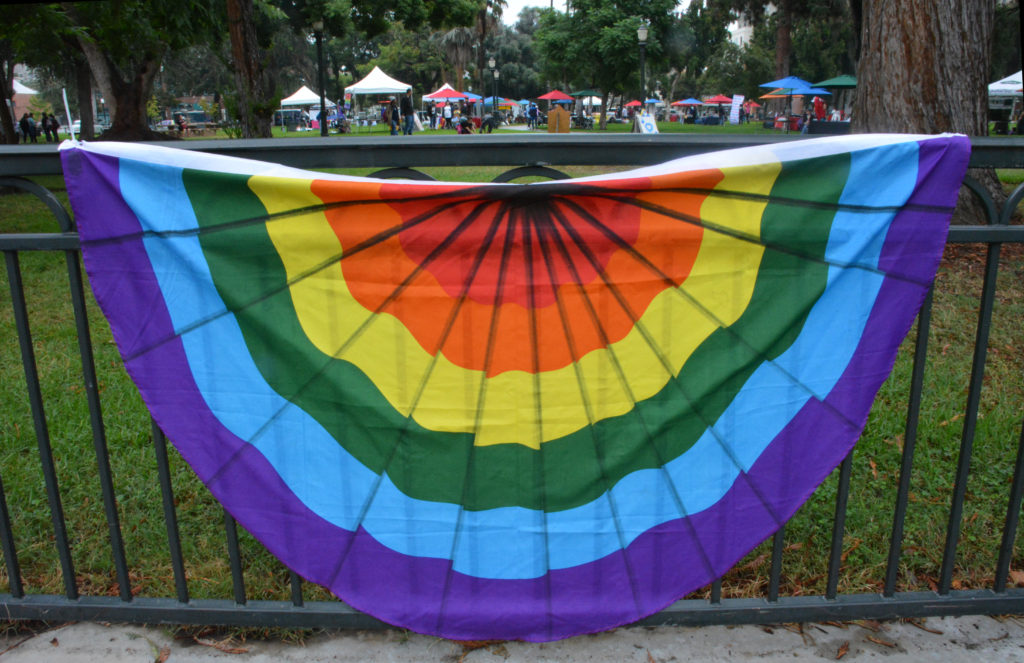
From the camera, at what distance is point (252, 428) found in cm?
193

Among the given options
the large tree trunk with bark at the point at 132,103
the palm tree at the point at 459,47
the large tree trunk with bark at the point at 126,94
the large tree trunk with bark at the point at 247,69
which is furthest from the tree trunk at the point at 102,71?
the palm tree at the point at 459,47

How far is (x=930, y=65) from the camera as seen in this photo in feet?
22.0

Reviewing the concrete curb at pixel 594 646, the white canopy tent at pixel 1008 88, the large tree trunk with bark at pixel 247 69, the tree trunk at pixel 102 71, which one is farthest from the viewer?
the white canopy tent at pixel 1008 88

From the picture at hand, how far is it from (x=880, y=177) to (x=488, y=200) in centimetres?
95

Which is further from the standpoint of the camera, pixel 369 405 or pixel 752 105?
pixel 752 105

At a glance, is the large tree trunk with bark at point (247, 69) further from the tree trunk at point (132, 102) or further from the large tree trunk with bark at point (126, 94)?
the tree trunk at point (132, 102)

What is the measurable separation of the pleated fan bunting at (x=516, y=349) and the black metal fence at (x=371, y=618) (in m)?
0.17

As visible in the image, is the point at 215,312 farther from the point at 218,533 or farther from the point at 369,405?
the point at 218,533

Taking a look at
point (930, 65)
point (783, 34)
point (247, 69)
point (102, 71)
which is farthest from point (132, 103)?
point (783, 34)

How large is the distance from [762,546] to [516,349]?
1571 mm

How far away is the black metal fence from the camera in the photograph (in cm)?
197

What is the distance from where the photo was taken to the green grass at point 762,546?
8.62 ft

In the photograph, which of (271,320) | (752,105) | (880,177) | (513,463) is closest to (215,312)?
(271,320)

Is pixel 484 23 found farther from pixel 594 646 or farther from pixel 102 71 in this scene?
pixel 594 646
